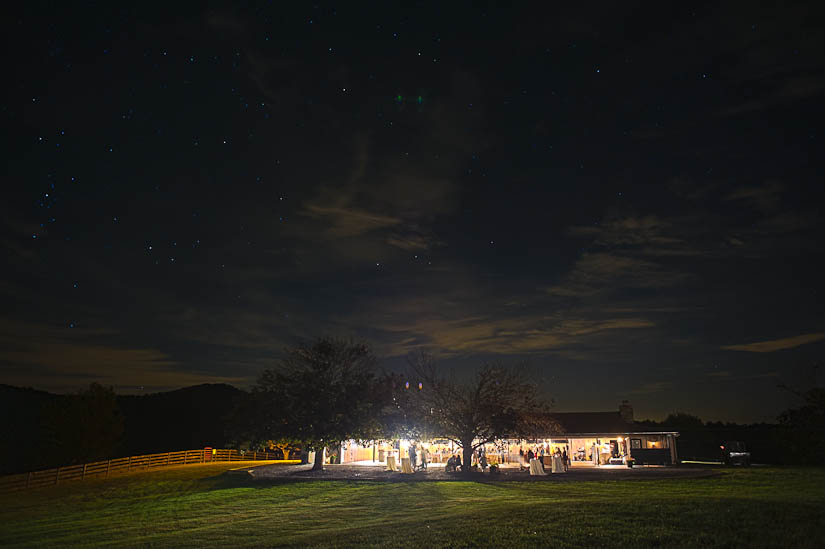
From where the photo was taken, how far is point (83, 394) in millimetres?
53406

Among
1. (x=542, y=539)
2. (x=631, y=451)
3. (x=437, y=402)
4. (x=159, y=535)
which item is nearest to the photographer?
(x=542, y=539)

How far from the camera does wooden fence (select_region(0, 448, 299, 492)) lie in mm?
29669

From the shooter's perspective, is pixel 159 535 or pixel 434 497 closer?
pixel 159 535

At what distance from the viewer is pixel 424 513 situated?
16.6 m

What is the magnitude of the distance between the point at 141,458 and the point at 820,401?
3980 cm

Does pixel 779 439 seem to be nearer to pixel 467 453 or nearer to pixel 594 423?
pixel 594 423

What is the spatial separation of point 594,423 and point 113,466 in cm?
3088

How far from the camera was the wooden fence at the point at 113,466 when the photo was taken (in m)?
29.7

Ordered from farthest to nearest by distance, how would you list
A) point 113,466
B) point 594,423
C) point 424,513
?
1. point 594,423
2. point 113,466
3. point 424,513

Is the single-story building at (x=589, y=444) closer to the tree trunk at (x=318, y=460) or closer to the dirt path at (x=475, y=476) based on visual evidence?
the tree trunk at (x=318, y=460)

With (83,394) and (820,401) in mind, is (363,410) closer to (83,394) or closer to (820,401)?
(820,401)

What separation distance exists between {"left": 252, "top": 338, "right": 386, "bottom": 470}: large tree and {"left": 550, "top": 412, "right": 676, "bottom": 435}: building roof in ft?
40.7

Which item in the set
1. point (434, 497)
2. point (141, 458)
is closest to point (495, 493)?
point (434, 497)

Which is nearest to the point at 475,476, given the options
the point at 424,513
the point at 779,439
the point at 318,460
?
the point at 318,460
